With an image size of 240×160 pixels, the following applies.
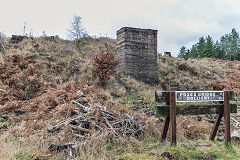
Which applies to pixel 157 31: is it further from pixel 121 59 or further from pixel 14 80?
pixel 14 80

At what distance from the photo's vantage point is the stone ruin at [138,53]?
41.4ft

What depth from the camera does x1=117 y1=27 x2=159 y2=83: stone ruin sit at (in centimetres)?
1263

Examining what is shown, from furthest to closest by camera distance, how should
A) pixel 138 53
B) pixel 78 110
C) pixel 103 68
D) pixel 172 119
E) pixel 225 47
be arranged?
pixel 225 47, pixel 138 53, pixel 103 68, pixel 78 110, pixel 172 119

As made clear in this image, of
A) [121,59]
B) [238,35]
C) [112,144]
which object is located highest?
[238,35]

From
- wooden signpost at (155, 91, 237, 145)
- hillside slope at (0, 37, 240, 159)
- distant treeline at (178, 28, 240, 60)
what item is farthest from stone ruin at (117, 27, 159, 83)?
distant treeline at (178, 28, 240, 60)

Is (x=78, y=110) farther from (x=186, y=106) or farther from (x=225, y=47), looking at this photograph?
(x=225, y=47)

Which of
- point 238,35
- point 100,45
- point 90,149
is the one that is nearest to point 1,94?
point 90,149

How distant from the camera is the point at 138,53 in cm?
1284

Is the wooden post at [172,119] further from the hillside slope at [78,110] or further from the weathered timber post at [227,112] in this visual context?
the weathered timber post at [227,112]

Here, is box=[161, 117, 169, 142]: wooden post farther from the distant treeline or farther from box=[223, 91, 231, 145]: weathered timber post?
the distant treeline

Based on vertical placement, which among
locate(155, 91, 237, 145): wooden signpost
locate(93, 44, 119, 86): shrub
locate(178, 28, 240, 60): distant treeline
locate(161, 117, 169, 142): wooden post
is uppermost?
locate(178, 28, 240, 60): distant treeline

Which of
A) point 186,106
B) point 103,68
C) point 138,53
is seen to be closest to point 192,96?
point 186,106

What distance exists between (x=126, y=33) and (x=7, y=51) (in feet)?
25.0

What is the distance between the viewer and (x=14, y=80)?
30.2ft
